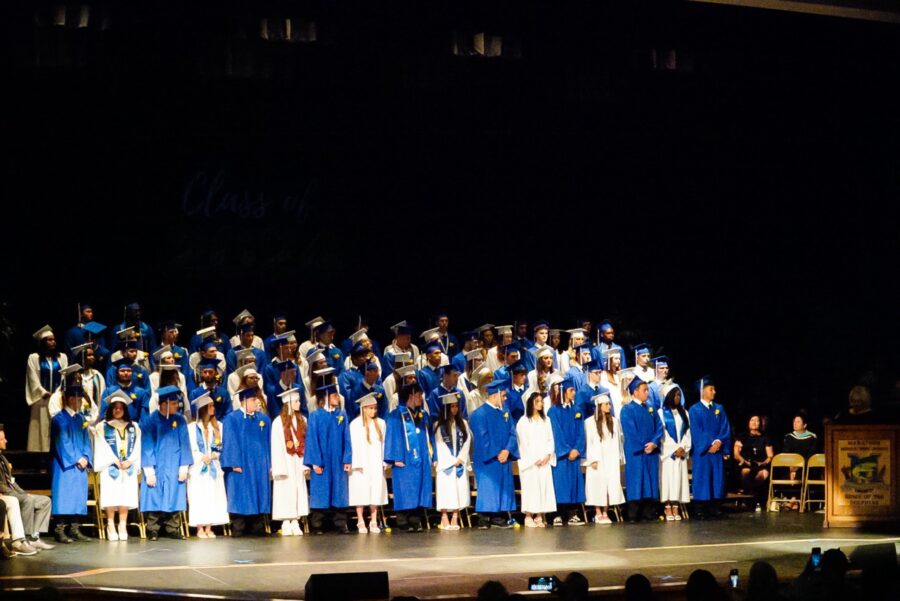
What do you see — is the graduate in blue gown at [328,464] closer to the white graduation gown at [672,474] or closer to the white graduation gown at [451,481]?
the white graduation gown at [451,481]

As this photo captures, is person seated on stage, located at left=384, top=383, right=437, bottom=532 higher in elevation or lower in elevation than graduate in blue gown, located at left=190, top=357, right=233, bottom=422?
lower

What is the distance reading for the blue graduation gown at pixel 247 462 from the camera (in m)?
13.3

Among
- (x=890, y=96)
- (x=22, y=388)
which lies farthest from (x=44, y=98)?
(x=890, y=96)

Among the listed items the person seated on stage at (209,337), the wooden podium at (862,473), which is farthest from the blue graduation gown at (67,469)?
the wooden podium at (862,473)

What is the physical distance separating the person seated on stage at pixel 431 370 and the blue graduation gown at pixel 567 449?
4.22 feet

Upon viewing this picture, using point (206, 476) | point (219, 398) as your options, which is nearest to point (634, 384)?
point (219, 398)

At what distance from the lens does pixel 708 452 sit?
1523 centimetres

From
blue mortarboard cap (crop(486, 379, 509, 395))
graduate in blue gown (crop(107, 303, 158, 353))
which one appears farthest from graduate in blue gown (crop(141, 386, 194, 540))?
blue mortarboard cap (crop(486, 379, 509, 395))

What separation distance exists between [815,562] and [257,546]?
21.6 ft

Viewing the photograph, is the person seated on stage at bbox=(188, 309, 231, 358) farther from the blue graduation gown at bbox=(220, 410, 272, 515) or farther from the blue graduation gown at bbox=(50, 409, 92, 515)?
the blue graduation gown at bbox=(50, 409, 92, 515)

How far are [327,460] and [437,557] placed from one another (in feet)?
8.50

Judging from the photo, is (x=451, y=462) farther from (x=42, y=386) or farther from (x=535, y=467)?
(x=42, y=386)

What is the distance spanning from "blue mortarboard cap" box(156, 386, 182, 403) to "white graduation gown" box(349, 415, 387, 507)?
6.00 feet

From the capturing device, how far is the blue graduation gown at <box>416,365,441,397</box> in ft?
48.1
